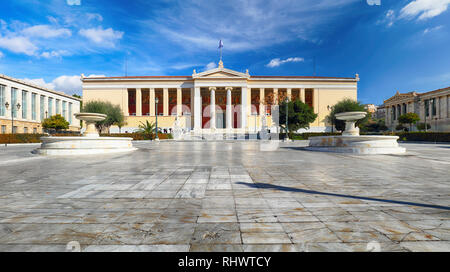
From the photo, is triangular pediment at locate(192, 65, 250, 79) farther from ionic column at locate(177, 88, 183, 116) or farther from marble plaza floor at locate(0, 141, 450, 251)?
marble plaza floor at locate(0, 141, 450, 251)

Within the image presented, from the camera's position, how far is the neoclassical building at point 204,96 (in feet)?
174

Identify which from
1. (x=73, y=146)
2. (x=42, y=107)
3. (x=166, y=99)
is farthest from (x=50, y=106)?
(x=73, y=146)

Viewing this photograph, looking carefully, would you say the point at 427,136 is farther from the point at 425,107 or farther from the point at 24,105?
the point at 24,105

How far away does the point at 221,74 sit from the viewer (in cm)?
5041

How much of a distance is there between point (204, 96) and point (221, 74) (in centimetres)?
837

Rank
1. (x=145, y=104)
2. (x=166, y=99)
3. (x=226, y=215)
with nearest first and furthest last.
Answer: (x=226, y=215), (x=166, y=99), (x=145, y=104)

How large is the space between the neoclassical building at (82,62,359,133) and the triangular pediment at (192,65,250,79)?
1.57 metres

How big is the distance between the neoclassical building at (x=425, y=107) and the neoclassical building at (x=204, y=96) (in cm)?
2029

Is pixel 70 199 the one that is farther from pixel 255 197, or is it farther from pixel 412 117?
pixel 412 117

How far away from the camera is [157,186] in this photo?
4473 millimetres

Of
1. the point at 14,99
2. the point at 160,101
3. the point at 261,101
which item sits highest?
the point at 160,101

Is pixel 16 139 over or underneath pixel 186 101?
underneath

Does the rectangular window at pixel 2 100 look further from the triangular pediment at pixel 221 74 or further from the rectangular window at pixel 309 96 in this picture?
the rectangular window at pixel 309 96

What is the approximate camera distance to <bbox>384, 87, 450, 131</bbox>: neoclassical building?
175 ft
